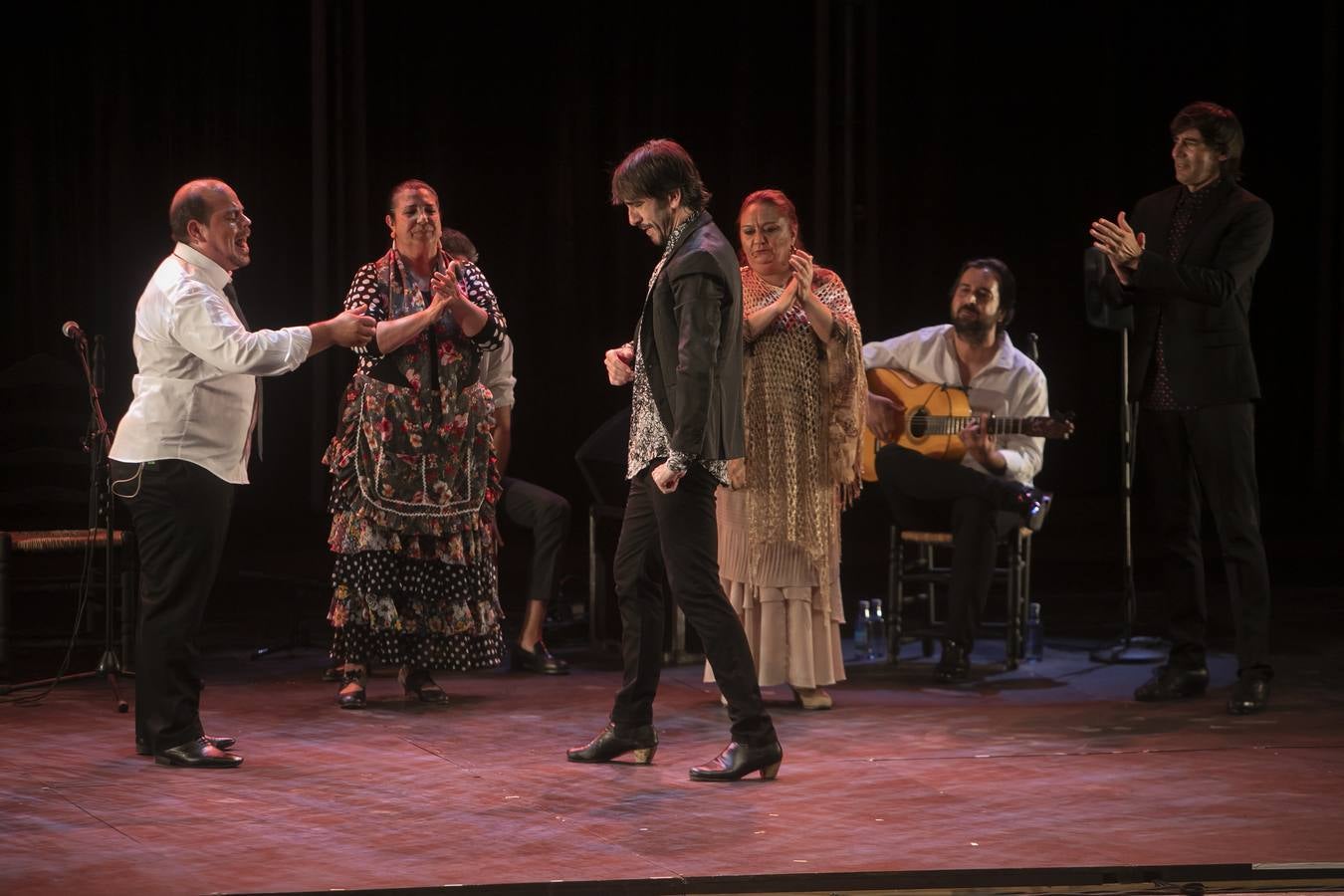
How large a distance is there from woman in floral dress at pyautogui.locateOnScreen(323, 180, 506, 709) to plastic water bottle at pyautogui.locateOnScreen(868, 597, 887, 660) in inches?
62.4

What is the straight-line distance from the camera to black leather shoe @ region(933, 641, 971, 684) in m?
5.97

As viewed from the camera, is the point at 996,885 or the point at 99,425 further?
the point at 99,425

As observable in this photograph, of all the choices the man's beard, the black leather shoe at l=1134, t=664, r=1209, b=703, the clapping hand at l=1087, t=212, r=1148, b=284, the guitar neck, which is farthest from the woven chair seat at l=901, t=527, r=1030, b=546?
the clapping hand at l=1087, t=212, r=1148, b=284

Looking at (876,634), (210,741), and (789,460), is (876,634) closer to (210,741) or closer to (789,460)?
(789,460)

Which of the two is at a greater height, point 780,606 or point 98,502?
point 98,502

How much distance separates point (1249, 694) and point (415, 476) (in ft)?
8.33

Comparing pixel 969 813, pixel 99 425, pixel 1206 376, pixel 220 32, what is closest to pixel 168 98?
pixel 220 32

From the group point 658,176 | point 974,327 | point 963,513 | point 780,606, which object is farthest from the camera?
A: point 974,327

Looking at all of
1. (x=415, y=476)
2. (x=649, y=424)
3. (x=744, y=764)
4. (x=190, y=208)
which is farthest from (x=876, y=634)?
(x=190, y=208)

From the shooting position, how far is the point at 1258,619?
543 centimetres

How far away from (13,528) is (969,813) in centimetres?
430

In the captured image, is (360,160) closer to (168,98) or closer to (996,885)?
(168,98)

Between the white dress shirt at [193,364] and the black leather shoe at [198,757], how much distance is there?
0.68 metres

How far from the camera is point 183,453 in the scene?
4539 mm
